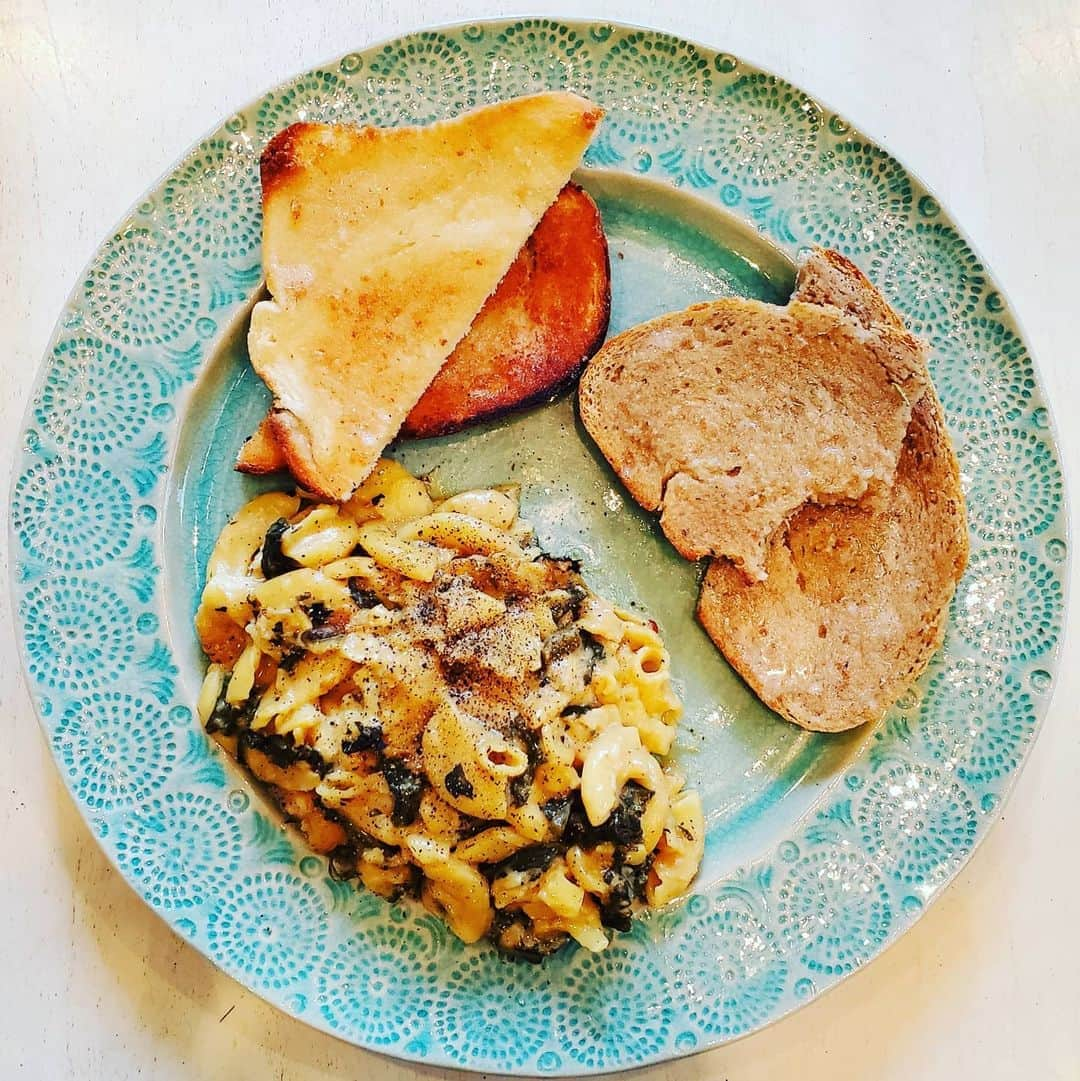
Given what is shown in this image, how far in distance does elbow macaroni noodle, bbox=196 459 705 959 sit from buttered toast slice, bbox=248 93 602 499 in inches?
12.3

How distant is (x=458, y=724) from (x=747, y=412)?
1278 mm

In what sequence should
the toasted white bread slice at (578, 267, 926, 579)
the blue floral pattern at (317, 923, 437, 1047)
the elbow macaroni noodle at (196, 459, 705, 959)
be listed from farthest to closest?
the toasted white bread slice at (578, 267, 926, 579), the blue floral pattern at (317, 923, 437, 1047), the elbow macaroni noodle at (196, 459, 705, 959)

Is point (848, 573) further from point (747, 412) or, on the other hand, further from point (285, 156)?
point (285, 156)

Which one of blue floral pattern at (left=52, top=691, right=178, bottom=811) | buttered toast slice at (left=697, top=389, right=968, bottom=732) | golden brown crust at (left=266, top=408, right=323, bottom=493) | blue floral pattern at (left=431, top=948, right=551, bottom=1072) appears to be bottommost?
blue floral pattern at (left=431, top=948, right=551, bottom=1072)

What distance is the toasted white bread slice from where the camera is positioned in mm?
2926

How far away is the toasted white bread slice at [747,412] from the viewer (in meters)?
2.93

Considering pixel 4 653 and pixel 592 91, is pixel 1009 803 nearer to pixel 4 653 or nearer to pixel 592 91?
pixel 592 91

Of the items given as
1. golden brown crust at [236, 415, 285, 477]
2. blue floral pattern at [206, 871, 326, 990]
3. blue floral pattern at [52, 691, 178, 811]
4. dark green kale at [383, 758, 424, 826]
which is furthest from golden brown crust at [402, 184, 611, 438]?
blue floral pattern at [206, 871, 326, 990]

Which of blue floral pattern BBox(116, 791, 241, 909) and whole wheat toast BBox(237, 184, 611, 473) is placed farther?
whole wheat toast BBox(237, 184, 611, 473)

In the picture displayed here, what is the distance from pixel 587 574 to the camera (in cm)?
305

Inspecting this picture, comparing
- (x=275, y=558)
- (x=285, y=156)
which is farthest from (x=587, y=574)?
(x=285, y=156)

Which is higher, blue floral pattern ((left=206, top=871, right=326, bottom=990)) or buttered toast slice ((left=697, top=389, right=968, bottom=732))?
buttered toast slice ((left=697, top=389, right=968, bottom=732))

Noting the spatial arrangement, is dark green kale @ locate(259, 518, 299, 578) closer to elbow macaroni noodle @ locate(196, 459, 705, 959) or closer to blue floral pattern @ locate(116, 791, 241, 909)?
elbow macaroni noodle @ locate(196, 459, 705, 959)

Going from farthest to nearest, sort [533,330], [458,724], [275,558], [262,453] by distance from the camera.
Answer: [533,330] → [262,453] → [275,558] → [458,724]
